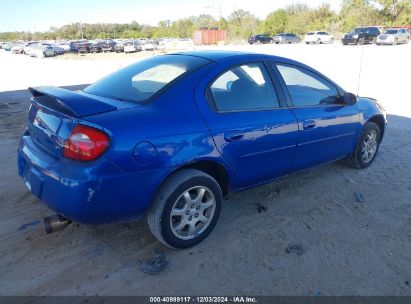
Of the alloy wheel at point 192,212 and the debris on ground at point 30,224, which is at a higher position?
the alloy wheel at point 192,212

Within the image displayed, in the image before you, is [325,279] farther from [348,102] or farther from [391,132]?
[391,132]

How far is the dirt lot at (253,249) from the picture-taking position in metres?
2.76

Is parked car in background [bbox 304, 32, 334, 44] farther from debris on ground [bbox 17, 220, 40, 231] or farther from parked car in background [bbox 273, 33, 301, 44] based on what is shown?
debris on ground [bbox 17, 220, 40, 231]

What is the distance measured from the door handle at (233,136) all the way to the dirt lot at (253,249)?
3.02 ft

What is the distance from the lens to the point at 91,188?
101 inches

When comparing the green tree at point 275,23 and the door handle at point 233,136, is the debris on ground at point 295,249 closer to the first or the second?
the door handle at point 233,136

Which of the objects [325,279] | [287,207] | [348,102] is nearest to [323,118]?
[348,102]

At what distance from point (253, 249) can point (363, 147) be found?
2.61m

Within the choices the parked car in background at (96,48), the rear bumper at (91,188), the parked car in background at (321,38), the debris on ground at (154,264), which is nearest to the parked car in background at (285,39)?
the parked car in background at (321,38)

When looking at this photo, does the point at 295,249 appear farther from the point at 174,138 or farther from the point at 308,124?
the point at 174,138

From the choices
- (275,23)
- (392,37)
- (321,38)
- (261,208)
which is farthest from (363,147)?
(275,23)

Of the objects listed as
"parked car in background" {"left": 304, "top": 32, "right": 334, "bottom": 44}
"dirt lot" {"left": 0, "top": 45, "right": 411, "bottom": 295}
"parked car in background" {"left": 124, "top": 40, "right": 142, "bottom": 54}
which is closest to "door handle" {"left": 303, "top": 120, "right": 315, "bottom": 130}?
"dirt lot" {"left": 0, "top": 45, "right": 411, "bottom": 295}

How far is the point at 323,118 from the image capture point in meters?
4.04

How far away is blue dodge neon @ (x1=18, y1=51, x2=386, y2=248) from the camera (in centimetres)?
262
